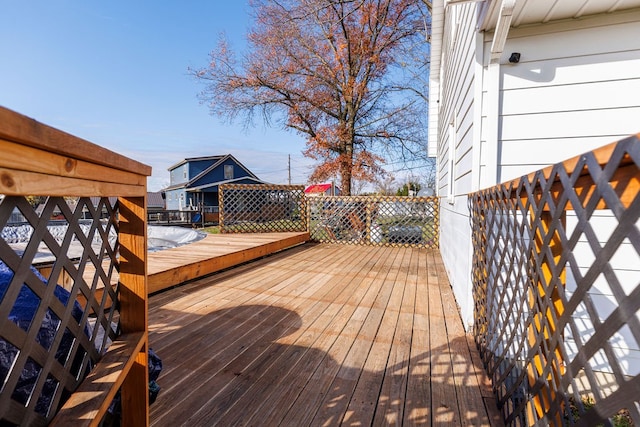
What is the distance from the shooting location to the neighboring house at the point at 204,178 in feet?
65.5

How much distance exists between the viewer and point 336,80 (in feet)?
31.9

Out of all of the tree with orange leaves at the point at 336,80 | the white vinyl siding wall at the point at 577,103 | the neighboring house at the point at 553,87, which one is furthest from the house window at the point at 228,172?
the white vinyl siding wall at the point at 577,103

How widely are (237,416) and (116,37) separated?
50.5 ft

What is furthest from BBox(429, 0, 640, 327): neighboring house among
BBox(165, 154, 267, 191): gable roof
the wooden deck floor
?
BBox(165, 154, 267, 191): gable roof

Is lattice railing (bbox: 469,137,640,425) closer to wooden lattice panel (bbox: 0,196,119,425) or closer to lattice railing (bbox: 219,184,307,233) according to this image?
wooden lattice panel (bbox: 0,196,119,425)

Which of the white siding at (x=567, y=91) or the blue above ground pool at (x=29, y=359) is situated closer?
the blue above ground pool at (x=29, y=359)

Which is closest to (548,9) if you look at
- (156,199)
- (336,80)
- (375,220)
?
(375,220)

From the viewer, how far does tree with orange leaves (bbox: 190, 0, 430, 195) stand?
367 inches

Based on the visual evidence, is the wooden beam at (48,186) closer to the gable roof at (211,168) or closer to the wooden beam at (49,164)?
the wooden beam at (49,164)

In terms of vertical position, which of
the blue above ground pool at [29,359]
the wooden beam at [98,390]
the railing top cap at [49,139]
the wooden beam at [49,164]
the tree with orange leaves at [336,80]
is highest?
the tree with orange leaves at [336,80]

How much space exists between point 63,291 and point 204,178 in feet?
68.1

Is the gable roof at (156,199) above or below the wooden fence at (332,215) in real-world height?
above

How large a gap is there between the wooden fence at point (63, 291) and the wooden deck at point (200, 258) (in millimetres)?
2039

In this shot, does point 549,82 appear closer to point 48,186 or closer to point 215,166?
point 48,186
